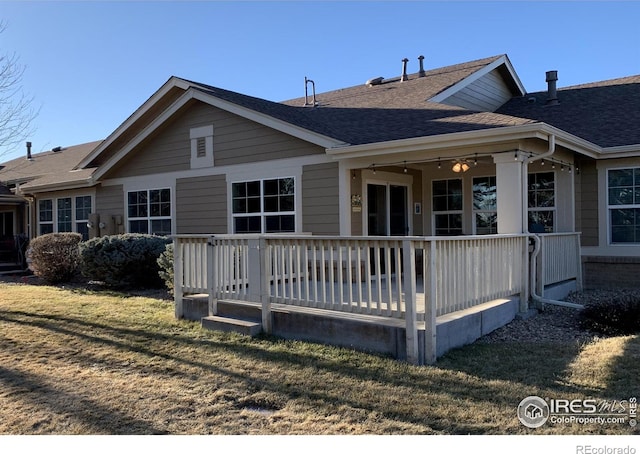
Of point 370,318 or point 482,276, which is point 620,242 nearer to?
point 482,276

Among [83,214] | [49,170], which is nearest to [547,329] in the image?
[83,214]

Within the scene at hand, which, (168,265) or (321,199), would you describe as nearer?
(168,265)

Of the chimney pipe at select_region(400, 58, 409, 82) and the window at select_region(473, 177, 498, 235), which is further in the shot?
the chimney pipe at select_region(400, 58, 409, 82)

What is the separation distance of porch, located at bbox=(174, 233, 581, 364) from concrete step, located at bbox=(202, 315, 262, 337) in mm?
13

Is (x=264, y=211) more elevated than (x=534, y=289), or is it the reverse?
(x=264, y=211)

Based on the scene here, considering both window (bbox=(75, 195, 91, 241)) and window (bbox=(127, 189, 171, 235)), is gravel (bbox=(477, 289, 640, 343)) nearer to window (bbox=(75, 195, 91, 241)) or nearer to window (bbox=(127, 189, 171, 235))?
window (bbox=(127, 189, 171, 235))

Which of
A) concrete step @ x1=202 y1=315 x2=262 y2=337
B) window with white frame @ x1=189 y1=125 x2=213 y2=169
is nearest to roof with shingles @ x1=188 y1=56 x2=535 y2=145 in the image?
window with white frame @ x1=189 y1=125 x2=213 y2=169

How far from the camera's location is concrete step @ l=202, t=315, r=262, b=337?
6281 mm

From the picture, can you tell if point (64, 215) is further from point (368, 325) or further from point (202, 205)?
point (368, 325)

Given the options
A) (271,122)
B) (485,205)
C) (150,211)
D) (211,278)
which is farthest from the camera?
(150,211)

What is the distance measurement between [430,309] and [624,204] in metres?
6.51

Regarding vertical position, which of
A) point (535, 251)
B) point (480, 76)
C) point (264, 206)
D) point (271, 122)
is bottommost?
point (535, 251)

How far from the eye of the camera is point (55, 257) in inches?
459

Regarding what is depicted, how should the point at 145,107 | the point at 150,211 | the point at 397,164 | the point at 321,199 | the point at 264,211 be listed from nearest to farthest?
the point at 397,164 → the point at 321,199 → the point at 264,211 → the point at 145,107 → the point at 150,211
